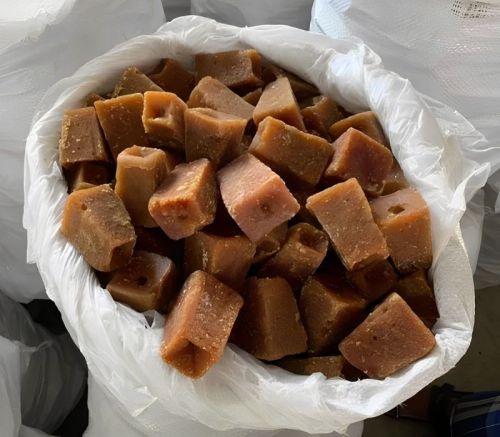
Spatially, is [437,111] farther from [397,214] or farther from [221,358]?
[221,358]

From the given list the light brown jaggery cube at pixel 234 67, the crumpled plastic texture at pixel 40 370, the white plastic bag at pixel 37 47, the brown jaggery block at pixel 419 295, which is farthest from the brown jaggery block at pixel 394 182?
the crumpled plastic texture at pixel 40 370

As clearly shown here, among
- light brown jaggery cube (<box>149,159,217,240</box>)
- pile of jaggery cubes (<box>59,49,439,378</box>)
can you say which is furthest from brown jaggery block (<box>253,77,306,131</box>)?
light brown jaggery cube (<box>149,159,217,240</box>)

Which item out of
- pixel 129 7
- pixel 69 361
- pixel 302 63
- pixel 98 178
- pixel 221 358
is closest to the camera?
pixel 221 358

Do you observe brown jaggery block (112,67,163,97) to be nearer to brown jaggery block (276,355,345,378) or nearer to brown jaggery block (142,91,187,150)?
brown jaggery block (142,91,187,150)

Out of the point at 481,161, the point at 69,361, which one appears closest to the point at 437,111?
the point at 481,161

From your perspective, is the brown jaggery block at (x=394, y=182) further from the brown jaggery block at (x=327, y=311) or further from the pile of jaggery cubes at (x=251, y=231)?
the brown jaggery block at (x=327, y=311)
